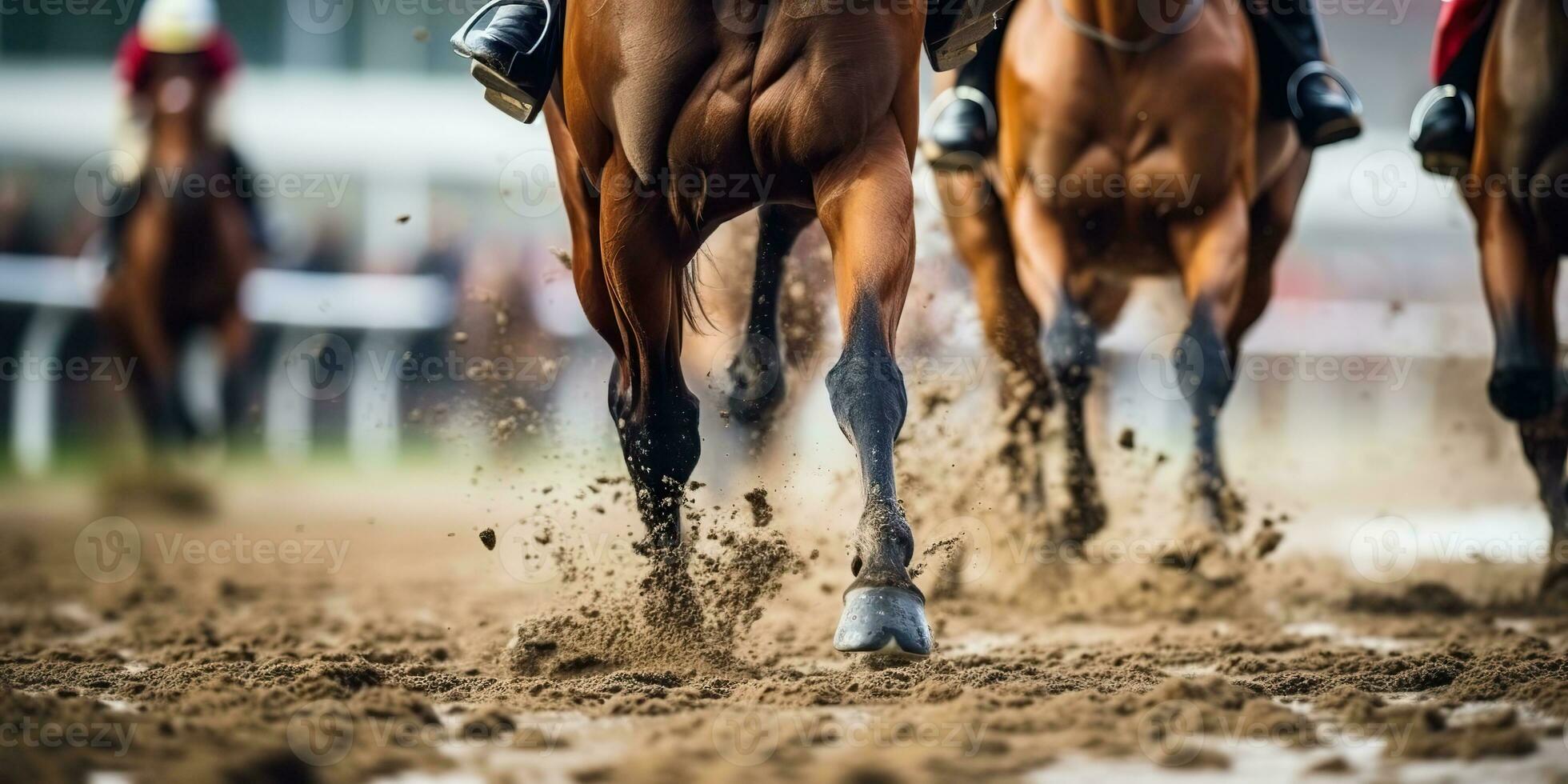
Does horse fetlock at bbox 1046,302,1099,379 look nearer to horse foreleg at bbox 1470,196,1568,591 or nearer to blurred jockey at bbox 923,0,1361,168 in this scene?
blurred jockey at bbox 923,0,1361,168

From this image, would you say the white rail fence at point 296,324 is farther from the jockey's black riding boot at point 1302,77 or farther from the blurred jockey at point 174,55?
the jockey's black riding boot at point 1302,77

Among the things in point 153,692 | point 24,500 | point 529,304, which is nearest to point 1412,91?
point 529,304

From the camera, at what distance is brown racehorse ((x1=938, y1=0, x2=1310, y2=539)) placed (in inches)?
215

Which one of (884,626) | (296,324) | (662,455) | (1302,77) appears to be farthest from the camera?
(296,324)

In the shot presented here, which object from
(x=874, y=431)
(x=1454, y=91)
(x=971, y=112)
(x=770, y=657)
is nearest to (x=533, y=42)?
(x=874, y=431)

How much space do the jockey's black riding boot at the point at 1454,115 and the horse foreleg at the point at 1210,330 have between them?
79 centimetres

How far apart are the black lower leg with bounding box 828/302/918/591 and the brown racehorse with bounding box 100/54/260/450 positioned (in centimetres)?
687

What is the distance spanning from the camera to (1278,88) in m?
6.25

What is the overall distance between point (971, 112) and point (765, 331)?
185 centimetres

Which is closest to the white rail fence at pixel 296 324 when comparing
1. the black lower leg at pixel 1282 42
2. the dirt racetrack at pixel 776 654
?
the dirt racetrack at pixel 776 654

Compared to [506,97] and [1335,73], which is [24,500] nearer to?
[506,97]

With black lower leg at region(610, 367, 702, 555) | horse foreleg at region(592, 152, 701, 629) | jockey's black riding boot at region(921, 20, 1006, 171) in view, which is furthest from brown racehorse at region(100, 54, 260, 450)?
black lower leg at region(610, 367, 702, 555)

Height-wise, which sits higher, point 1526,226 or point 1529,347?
point 1526,226

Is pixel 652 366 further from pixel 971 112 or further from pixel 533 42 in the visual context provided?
pixel 971 112
